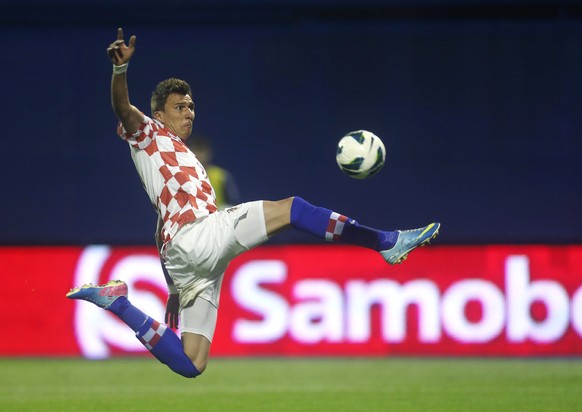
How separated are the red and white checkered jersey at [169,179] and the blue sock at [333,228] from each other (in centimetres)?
55

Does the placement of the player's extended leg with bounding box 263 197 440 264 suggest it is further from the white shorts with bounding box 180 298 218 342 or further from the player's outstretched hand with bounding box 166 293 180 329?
the player's outstretched hand with bounding box 166 293 180 329

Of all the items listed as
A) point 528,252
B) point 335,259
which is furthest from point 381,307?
point 528,252

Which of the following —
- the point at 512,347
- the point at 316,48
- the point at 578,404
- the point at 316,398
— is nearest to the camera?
the point at 578,404

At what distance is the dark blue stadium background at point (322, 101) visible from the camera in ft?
39.2

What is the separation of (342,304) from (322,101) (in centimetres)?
308

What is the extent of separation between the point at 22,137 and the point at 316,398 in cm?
585

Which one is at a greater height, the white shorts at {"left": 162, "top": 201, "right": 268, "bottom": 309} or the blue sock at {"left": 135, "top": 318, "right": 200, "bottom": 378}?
the white shorts at {"left": 162, "top": 201, "right": 268, "bottom": 309}

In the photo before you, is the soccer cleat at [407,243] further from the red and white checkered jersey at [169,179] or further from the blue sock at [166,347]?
the blue sock at [166,347]

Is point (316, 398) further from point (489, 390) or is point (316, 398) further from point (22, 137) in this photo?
point (22, 137)

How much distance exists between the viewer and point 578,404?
6977 millimetres

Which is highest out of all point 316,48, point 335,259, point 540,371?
point 316,48

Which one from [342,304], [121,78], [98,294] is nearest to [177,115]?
[121,78]

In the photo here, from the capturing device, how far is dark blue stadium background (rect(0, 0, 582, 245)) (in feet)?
39.2

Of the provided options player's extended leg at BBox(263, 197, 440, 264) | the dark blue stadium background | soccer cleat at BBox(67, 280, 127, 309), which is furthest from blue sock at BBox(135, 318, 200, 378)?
the dark blue stadium background
